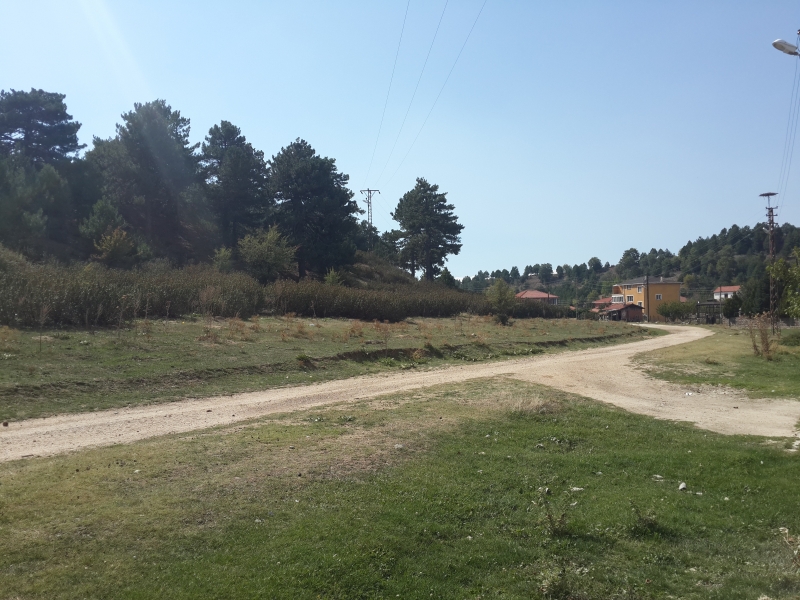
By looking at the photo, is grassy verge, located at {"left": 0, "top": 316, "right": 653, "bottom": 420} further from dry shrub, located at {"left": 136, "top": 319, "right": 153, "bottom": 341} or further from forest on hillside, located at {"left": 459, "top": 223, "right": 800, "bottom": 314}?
forest on hillside, located at {"left": 459, "top": 223, "right": 800, "bottom": 314}

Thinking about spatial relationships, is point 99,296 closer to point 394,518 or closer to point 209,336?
point 209,336

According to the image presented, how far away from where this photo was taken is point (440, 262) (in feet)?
255

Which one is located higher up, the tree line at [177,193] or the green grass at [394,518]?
the tree line at [177,193]

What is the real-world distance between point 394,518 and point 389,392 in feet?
29.2

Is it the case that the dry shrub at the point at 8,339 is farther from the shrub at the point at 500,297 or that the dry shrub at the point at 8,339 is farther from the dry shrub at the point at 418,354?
the shrub at the point at 500,297

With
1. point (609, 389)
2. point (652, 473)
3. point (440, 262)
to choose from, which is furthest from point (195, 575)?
point (440, 262)

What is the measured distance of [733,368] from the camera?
877 inches

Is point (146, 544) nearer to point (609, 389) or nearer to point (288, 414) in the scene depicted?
point (288, 414)

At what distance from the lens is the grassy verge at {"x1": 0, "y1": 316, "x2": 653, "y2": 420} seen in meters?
13.5

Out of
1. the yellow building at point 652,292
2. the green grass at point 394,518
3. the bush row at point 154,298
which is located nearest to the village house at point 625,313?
the yellow building at point 652,292

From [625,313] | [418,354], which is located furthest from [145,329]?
[625,313]

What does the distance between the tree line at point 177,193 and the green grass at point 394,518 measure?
38.0 meters

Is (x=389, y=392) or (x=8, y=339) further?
(x=8, y=339)

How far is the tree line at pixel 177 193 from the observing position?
45656mm
